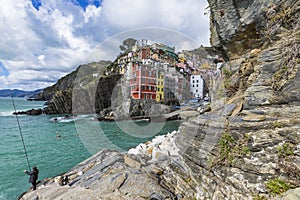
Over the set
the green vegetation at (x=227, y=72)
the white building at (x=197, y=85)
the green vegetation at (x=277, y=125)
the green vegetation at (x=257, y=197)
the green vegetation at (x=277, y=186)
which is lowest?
the green vegetation at (x=257, y=197)

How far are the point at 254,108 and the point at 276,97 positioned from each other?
50 centimetres

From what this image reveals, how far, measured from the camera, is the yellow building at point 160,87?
38.7 meters

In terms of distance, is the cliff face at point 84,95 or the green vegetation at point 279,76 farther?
the cliff face at point 84,95

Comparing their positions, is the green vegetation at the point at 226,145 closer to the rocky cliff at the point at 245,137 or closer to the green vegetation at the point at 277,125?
the rocky cliff at the point at 245,137

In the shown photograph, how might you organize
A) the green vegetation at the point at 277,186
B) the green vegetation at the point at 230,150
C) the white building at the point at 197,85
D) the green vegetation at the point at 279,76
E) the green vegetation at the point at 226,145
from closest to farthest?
the green vegetation at the point at 277,186 < the green vegetation at the point at 230,150 < the green vegetation at the point at 226,145 < the green vegetation at the point at 279,76 < the white building at the point at 197,85

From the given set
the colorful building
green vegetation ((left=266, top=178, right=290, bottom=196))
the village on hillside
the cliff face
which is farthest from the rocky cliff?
the cliff face

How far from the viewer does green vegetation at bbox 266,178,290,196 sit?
102 inches

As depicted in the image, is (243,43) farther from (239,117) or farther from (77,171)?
(77,171)

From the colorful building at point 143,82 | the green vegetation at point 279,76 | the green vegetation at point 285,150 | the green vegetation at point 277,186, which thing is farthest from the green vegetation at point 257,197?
the colorful building at point 143,82

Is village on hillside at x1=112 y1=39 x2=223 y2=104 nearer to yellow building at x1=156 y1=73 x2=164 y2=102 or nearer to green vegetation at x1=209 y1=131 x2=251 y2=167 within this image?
yellow building at x1=156 y1=73 x2=164 y2=102

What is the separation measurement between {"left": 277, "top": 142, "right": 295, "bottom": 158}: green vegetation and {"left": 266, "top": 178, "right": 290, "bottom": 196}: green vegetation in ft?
1.34

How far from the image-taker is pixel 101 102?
46.5m

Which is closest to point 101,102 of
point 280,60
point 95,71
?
point 95,71

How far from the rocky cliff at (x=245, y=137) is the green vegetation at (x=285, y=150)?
0.04 feet
